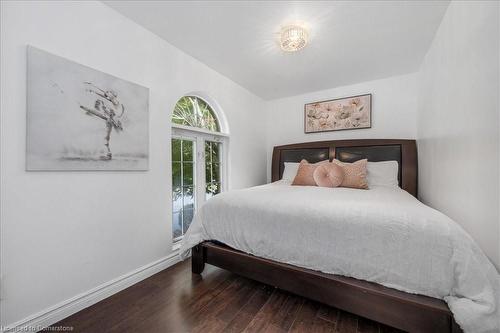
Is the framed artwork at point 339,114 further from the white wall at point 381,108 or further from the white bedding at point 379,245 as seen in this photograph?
the white bedding at point 379,245

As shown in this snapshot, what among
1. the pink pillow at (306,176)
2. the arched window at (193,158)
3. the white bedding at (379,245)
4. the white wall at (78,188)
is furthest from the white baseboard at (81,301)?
the pink pillow at (306,176)

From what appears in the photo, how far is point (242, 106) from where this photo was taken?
11.2 ft

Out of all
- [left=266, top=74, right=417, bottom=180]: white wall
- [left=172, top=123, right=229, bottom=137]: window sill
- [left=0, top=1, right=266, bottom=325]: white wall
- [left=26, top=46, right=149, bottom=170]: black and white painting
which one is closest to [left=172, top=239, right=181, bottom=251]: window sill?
[left=0, top=1, right=266, bottom=325]: white wall

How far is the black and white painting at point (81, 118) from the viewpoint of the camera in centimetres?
133

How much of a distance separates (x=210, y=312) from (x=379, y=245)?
123cm

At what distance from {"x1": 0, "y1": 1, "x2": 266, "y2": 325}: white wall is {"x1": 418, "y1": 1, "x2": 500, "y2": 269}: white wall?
2.41 meters

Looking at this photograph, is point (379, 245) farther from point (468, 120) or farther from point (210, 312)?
point (210, 312)

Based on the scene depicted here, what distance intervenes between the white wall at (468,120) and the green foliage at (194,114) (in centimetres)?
253

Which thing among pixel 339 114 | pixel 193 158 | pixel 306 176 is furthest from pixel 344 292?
pixel 339 114

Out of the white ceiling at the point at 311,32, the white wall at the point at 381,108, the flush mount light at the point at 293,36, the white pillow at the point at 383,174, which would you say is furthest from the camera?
the white wall at the point at 381,108

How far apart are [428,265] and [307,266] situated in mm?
668

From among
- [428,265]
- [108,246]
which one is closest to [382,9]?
[428,265]

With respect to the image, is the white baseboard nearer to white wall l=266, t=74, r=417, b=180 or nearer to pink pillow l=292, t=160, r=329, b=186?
pink pillow l=292, t=160, r=329, b=186

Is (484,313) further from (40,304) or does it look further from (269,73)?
(269,73)
